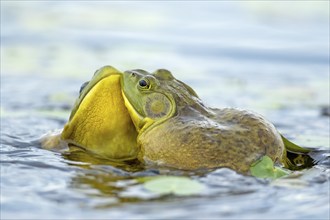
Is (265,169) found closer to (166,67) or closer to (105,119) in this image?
(105,119)

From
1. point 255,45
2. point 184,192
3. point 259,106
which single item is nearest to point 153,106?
point 184,192

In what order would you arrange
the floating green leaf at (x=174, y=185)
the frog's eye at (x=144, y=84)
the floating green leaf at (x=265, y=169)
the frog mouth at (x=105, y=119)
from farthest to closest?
the frog mouth at (x=105, y=119)
the frog's eye at (x=144, y=84)
the floating green leaf at (x=265, y=169)
the floating green leaf at (x=174, y=185)

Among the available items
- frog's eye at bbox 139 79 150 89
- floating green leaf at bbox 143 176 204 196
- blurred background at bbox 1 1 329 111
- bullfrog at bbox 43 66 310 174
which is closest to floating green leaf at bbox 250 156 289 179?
bullfrog at bbox 43 66 310 174

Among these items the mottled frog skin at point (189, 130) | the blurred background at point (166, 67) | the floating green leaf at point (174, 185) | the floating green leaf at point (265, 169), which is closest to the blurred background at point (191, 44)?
the blurred background at point (166, 67)

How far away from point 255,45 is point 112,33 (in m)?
2.47

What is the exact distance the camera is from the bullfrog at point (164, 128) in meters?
5.19

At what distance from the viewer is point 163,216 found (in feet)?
14.2

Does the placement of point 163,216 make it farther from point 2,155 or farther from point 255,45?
point 255,45

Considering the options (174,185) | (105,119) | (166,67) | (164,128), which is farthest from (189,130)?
(166,67)

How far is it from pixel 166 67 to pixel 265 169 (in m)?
6.14

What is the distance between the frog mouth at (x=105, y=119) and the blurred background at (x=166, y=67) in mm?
337

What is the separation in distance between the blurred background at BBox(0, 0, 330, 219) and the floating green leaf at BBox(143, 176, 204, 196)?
96 millimetres

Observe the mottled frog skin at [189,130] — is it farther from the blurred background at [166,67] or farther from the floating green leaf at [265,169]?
the blurred background at [166,67]

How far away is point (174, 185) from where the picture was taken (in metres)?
4.88
